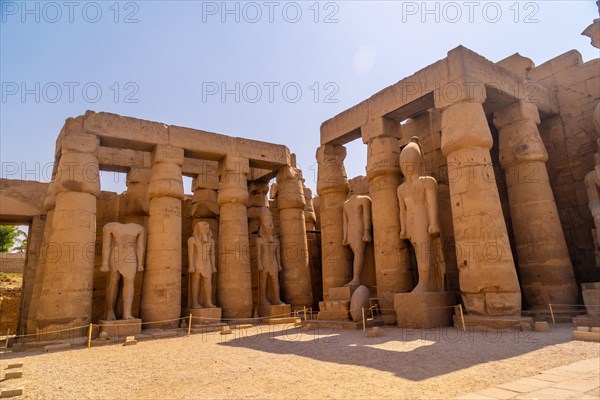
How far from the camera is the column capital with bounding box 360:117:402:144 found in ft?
36.0

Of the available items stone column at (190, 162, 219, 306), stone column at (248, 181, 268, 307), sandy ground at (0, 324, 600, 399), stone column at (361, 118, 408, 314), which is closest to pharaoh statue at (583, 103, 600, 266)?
sandy ground at (0, 324, 600, 399)

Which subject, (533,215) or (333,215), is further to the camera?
(333,215)

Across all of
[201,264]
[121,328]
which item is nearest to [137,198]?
[201,264]

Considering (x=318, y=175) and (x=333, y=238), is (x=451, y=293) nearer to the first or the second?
(x=333, y=238)

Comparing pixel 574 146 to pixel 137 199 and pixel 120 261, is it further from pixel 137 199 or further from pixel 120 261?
pixel 137 199

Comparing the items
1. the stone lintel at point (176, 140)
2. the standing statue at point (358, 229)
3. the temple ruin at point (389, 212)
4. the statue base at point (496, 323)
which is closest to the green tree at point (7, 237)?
the temple ruin at point (389, 212)

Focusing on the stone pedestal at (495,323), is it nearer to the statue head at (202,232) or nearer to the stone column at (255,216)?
the statue head at (202,232)

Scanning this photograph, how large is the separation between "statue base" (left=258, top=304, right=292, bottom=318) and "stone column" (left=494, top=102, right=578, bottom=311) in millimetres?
6730

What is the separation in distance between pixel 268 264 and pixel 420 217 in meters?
5.66

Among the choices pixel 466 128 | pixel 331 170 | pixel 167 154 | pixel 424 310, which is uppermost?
pixel 167 154

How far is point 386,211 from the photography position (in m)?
10.6

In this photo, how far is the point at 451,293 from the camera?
30.1 feet

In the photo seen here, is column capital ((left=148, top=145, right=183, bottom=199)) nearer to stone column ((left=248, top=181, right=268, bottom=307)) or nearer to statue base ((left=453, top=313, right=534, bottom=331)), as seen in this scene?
stone column ((left=248, top=181, right=268, bottom=307))

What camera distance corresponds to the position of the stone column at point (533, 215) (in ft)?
29.8
